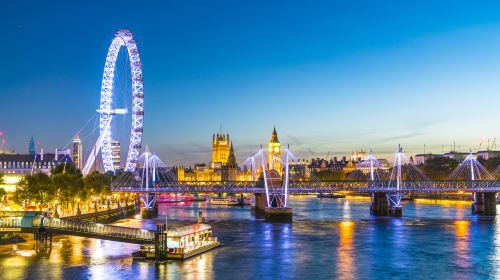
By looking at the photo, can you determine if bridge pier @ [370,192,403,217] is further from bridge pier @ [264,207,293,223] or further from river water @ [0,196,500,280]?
river water @ [0,196,500,280]

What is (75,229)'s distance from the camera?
169ft

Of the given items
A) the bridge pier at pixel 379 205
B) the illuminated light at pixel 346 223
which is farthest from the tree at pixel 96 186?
the bridge pier at pixel 379 205

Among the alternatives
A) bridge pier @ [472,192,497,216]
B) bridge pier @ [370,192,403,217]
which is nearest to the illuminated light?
bridge pier @ [370,192,403,217]

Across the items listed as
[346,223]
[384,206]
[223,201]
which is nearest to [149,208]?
[346,223]

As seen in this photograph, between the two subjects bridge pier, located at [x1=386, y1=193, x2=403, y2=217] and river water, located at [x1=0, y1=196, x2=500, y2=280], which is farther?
bridge pier, located at [x1=386, y1=193, x2=403, y2=217]

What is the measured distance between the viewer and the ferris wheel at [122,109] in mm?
91688

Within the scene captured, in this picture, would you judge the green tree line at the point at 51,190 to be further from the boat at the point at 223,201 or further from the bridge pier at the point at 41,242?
the boat at the point at 223,201

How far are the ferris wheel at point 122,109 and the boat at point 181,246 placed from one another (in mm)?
43216

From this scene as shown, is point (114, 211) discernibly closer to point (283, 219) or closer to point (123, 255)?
point (283, 219)

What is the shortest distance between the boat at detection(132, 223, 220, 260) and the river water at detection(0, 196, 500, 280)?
80 cm

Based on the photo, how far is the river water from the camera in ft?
143

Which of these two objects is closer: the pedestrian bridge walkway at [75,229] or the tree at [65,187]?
the pedestrian bridge walkway at [75,229]

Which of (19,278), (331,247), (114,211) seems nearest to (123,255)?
(19,278)

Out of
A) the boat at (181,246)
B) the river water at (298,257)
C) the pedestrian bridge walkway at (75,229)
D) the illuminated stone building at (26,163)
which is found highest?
the illuminated stone building at (26,163)
